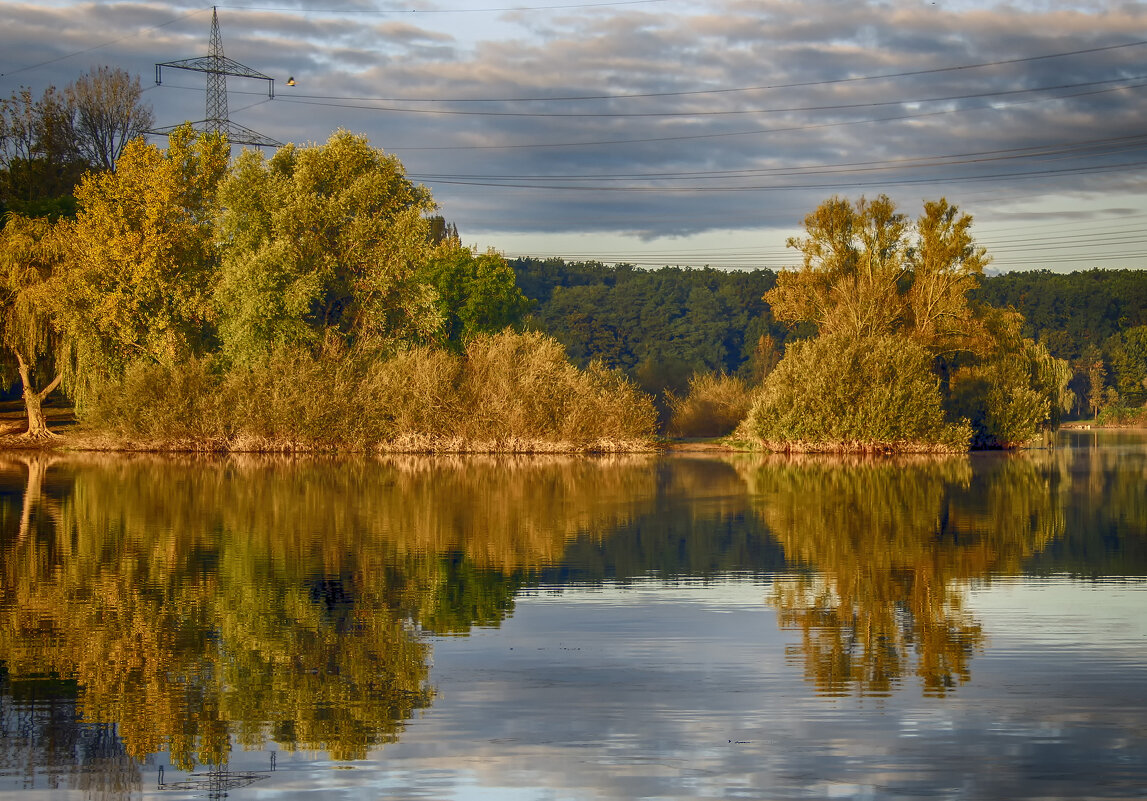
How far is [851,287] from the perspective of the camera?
2053 inches

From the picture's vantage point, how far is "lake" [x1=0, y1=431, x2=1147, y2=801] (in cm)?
695

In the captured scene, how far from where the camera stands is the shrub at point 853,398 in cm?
4638

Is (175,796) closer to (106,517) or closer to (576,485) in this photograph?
(106,517)

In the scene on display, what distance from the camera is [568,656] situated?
10125 millimetres

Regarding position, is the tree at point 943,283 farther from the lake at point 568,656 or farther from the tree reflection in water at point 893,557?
the lake at point 568,656

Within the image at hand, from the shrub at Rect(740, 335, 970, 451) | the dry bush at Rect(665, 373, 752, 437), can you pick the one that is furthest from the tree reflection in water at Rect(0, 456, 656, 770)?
the dry bush at Rect(665, 373, 752, 437)

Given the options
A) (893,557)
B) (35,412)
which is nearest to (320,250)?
(35,412)

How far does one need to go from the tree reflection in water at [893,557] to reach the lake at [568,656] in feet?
0.25

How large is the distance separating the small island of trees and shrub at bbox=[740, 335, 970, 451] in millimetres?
84

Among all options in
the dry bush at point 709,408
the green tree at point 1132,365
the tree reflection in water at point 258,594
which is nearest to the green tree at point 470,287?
the dry bush at point 709,408

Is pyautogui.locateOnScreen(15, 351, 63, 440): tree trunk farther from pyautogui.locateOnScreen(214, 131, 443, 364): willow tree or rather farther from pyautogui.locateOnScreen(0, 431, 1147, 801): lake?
pyautogui.locateOnScreen(0, 431, 1147, 801): lake

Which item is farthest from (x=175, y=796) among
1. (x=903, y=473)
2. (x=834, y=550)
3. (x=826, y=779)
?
(x=903, y=473)

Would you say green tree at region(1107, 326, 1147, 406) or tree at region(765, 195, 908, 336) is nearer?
tree at region(765, 195, 908, 336)

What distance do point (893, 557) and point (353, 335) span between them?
1420 inches
